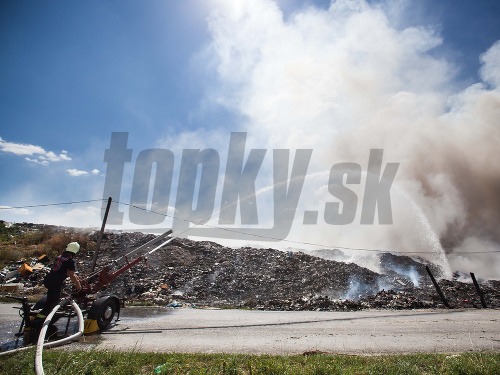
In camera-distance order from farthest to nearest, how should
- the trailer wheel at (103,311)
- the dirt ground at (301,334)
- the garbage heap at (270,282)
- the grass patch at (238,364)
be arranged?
1. the garbage heap at (270,282)
2. the trailer wheel at (103,311)
3. the dirt ground at (301,334)
4. the grass patch at (238,364)

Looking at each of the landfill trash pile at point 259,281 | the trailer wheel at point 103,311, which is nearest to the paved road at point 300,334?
the trailer wheel at point 103,311

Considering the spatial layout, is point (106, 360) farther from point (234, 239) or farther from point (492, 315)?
point (234, 239)

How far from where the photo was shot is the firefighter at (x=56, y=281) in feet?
25.5

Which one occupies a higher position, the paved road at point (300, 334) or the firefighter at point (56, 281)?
the firefighter at point (56, 281)

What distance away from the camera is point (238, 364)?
5.53 m

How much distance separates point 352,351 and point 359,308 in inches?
376

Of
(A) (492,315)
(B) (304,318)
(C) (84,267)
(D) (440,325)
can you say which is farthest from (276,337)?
(C) (84,267)

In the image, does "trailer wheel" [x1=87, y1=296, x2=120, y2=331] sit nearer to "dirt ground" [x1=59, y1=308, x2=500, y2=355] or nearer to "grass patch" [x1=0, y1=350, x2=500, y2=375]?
"dirt ground" [x1=59, y1=308, x2=500, y2=355]

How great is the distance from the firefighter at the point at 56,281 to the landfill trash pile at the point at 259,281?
8.48 meters

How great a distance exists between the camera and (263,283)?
21547 mm

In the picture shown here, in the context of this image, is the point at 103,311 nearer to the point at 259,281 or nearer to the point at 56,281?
the point at 56,281

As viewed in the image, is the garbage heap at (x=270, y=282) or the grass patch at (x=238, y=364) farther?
the garbage heap at (x=270, y=282)

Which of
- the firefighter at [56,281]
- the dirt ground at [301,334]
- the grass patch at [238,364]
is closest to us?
the grass patch at [238,364]

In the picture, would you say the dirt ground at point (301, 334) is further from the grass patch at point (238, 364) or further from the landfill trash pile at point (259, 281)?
the landfill trash pile at point (259, 281)
